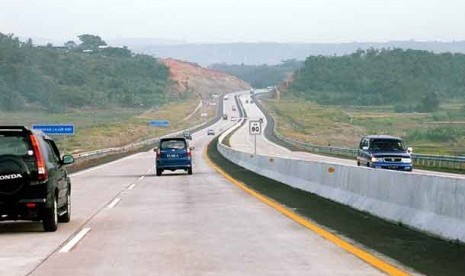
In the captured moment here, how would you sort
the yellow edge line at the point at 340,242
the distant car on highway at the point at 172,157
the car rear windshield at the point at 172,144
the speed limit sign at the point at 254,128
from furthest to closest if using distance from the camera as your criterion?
the speed limit sign at the point at 254,128 < the car rear windshield at the point at 172,144 < the distant car on highway at the point at 172,157 < the yellow edge line at the point at 340,242

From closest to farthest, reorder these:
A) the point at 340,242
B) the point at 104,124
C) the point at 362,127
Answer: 1. the point at 340,242
2. the point at 362,127
3. the point at 104,124

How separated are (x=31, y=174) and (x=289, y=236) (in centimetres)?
453

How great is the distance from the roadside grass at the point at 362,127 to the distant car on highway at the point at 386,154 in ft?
180

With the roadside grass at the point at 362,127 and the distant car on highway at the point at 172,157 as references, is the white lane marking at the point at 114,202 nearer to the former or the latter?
the distant car on highway at the point at 172,157

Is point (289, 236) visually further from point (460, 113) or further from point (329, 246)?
point (460, 113)

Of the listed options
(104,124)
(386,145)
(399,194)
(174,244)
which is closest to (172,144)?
(386,145)

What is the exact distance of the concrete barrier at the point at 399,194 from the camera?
13.3m

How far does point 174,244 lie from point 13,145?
3.74 m

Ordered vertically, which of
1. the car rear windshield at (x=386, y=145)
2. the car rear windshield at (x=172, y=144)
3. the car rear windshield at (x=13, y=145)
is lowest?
→ the car rear windshield at (x=172, y=144)

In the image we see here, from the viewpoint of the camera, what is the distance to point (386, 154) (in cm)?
3881

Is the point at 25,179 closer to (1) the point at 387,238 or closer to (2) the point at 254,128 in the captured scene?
(1) the point at 387,238

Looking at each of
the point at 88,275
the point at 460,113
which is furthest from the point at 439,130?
the point at 88,275

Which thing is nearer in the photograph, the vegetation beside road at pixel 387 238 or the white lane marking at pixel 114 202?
the vegetation beside road at pixel 387 238

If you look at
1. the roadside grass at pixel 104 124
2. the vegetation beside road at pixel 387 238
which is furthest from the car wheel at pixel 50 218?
the roadside grass at pixel 104 124
